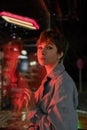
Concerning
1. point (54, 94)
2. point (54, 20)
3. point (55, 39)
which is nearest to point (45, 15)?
point (54, 20)

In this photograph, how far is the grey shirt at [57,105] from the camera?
6.79 feet

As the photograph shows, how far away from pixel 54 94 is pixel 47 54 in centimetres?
25

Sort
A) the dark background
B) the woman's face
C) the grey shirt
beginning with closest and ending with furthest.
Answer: the grey shirt → the woman's face → the dark background

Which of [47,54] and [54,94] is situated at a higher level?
[47,54]

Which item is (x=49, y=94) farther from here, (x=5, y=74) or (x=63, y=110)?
(x=5, y=74)

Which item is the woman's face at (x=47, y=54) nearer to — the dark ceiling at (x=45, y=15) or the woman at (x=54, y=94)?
the woman at (x=54, y=94)

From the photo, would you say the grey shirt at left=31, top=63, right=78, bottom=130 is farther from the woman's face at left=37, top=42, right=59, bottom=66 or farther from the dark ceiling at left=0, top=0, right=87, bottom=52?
the dark ceiling at left=0, top=0, right=87, bottom=52

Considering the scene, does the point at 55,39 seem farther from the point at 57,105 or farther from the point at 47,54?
the point at 57,105

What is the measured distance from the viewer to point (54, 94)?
2094 mm

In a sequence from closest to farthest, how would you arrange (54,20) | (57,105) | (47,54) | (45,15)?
(57,105)
(47,54)
(45,15)
(54,20)

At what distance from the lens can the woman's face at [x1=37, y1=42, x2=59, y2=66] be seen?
2206 millimetres

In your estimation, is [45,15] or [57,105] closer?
[57,105]

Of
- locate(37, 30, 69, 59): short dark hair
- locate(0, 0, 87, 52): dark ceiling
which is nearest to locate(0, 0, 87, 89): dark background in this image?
locate(0, 0, 87, 52): dark ceiling

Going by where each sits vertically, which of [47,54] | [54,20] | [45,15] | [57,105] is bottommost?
[54,20]
